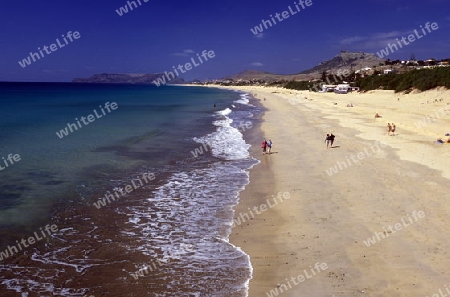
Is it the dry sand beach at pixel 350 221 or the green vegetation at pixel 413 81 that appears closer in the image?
the dry sand beach at pixel 350 221

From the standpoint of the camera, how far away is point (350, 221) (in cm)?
1268

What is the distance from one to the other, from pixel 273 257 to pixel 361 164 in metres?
11.6

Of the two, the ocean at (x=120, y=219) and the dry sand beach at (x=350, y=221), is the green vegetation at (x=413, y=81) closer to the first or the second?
the dry sand beach at (x=350, y=221)

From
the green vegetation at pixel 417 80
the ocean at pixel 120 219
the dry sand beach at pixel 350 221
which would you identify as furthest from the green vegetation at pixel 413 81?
the ocean at pixel 120 219

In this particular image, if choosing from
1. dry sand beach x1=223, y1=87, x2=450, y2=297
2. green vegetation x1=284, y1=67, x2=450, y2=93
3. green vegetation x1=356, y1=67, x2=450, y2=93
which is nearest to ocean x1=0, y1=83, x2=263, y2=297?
dry sand beach x1=223, y1=87, x2=450, y2=297

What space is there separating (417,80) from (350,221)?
191 ft

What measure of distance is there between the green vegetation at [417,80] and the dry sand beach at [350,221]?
36180 millimetres

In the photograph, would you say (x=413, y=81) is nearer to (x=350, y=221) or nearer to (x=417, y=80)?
(x=417, y=80)

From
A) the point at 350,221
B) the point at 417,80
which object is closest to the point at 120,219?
the point at 350,221

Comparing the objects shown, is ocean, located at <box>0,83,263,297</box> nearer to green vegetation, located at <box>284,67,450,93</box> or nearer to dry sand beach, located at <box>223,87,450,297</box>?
dry sand beach, located at <box>223,87,450,297</box>

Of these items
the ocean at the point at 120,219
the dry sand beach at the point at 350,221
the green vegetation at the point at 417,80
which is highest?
the ocean at the point at 120,219

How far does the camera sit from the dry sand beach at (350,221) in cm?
915

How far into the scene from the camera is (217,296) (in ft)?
28.5

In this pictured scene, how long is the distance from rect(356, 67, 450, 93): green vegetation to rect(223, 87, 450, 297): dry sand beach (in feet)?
119
